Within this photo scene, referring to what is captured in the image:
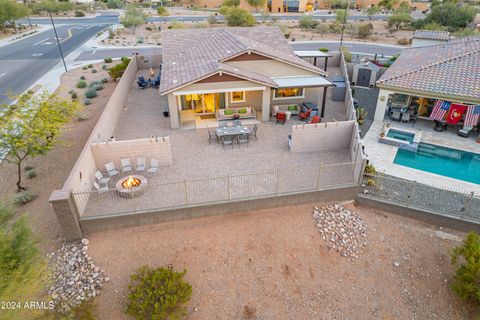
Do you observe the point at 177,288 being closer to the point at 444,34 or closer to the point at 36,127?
the point at 36,127

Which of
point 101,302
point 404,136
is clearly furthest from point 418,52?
point 101,302

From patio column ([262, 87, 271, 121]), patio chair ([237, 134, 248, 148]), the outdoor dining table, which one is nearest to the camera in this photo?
the outdoor dining table

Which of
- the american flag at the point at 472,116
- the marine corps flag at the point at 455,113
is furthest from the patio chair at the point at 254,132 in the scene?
the american flag at the point at 472,116

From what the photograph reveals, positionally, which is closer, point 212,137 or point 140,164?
point 140,164

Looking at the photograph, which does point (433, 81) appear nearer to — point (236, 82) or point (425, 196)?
point (425, 196)

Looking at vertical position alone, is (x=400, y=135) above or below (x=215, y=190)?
below

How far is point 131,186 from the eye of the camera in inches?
547

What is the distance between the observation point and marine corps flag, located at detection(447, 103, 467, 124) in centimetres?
1958

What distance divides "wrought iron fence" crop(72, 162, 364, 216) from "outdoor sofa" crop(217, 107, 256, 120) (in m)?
7.32

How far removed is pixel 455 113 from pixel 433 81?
250 centimetres

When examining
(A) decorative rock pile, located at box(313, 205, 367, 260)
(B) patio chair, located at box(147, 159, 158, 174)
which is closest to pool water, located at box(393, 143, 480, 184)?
(A) decorative rock pile, located at box(313, 205, 367, 260)

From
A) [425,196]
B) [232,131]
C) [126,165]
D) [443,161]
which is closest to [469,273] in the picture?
[425,196]

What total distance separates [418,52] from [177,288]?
88.4 ft

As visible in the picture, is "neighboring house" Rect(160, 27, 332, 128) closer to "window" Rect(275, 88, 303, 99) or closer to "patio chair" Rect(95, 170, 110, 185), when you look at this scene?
"window" Rect(275, 88, 303, 99)
